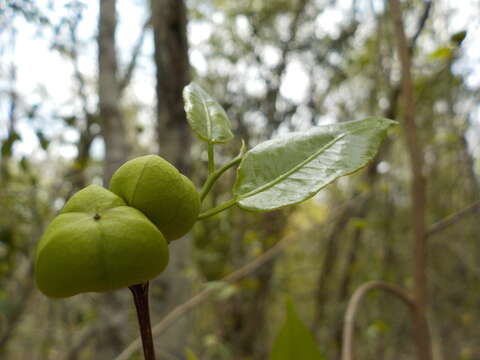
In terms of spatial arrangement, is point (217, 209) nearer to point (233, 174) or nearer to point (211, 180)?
point (211, 180)

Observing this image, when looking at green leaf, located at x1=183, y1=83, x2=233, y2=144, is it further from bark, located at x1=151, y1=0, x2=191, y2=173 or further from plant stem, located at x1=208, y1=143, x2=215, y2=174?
bark, located at x1=151, y1=0, x2=191, y2=173

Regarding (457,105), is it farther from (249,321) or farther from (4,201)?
(4,201)

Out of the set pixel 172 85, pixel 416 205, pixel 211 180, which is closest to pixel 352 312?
pixel 416 205

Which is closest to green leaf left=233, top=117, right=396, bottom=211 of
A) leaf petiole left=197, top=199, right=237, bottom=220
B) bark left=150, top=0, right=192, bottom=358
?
leaf petiole left=197, top=199, right=237, bottom=220

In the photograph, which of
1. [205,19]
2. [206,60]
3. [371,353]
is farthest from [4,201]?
[371,353]

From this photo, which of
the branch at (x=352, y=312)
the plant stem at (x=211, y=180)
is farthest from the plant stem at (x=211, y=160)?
the branch at (x=352, y=312)
